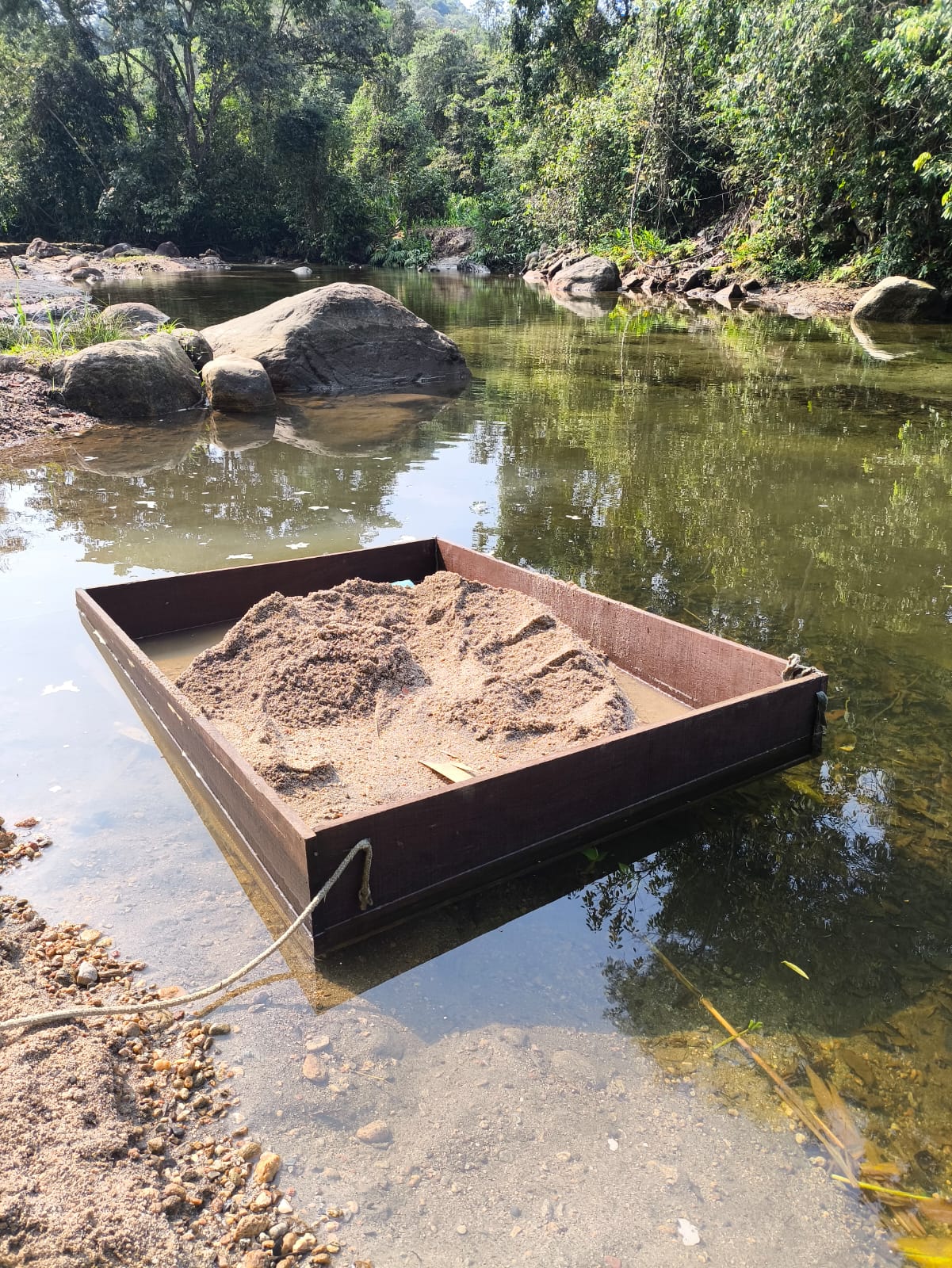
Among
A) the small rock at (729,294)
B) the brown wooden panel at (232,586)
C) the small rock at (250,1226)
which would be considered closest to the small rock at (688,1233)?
the small rock at (250,1226)

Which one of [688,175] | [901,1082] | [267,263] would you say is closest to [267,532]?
[901,1082]

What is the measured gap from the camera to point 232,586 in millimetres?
4453

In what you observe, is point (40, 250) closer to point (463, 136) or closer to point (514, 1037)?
point (463, 136)

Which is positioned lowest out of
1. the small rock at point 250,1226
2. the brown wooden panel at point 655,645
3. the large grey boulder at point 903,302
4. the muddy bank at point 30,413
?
the muddy bank at point 30,413

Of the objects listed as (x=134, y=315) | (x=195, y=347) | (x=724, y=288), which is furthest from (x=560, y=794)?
(x=724, y=288)

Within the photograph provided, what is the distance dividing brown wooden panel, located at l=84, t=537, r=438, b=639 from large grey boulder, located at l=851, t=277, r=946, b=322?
14396mm

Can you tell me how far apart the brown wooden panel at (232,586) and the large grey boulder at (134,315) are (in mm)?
7589

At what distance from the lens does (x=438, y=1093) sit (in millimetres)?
2031

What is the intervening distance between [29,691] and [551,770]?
2.38 m

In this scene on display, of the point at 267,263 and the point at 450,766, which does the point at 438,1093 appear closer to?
the point at 450,766

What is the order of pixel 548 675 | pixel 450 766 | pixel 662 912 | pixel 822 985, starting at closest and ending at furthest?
pixel 822 985
pixel 662 912
pixel 450 766
pixel 548 675

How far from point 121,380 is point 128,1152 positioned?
8.49 metres

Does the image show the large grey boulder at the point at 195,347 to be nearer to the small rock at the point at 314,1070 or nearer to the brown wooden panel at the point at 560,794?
the brown wooden panel at the point at 560,794

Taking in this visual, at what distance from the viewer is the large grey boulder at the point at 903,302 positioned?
1566 centimetres
